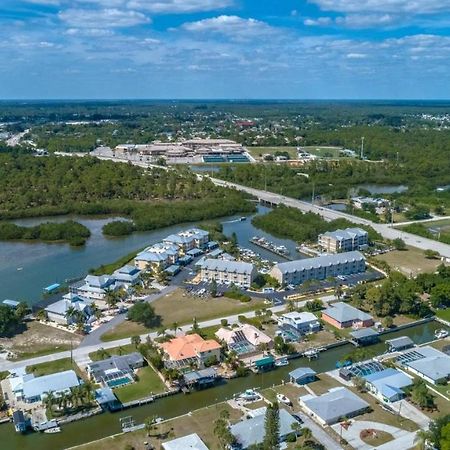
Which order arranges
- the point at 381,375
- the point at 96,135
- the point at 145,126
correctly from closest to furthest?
the point at 381,375 < the point at 96,135 < the point at 145,126

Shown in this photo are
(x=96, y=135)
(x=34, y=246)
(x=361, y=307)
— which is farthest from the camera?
(x=96, y=135)

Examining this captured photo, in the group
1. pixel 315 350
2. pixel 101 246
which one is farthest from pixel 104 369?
pixel 101 246

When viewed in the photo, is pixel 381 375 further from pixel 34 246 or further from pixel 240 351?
pixel 34 246

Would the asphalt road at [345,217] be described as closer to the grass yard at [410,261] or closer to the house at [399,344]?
the grass yard at [410,261]

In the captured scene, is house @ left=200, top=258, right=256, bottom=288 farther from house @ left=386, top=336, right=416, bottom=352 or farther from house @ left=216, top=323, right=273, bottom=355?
house @ left=386, top=336, right=416, bottom=352

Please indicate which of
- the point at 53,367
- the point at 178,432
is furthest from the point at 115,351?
the point at 178,432

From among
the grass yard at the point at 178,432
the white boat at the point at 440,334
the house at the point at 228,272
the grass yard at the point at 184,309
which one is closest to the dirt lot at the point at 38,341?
the grass yard at the point at 184,309

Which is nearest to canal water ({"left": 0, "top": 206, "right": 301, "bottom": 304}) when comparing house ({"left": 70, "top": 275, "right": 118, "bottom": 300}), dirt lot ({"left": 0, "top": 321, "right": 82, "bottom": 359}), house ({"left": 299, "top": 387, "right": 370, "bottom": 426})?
house ({"left": 70, "top": 275, "right": 118, "bottom": 300})

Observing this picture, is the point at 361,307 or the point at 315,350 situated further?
the point at 361,307

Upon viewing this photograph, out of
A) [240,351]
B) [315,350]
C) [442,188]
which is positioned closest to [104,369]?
[240,351]
